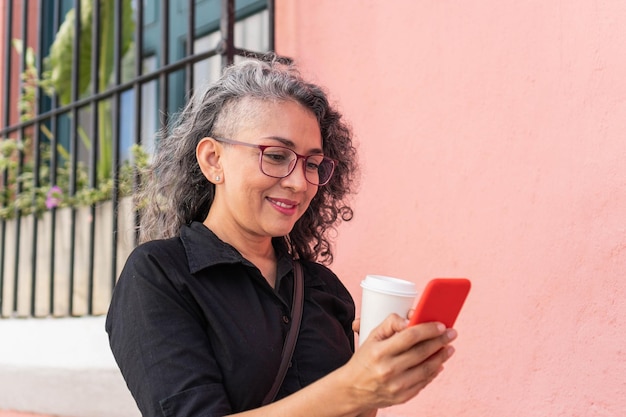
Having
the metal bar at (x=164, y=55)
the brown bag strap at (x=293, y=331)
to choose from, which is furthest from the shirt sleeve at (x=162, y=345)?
the metal bar at (x=164, y=55)

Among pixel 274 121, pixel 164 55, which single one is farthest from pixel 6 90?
pixel 274 121

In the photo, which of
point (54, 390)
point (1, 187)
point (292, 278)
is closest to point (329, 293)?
point (292, 278)

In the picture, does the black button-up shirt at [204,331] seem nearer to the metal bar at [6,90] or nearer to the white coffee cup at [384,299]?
the white coffee cup at [384,299]

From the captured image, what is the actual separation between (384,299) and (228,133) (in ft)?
1.93

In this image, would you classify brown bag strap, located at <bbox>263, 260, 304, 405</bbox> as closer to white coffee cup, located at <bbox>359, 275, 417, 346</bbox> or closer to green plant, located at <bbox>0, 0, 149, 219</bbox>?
white coffee cup, located at <bbox>359, 275, 417, 346</bbox>

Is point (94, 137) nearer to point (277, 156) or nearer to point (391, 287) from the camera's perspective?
point (277, 156)

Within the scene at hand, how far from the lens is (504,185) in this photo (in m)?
2.59

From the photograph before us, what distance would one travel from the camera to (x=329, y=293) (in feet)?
6.35

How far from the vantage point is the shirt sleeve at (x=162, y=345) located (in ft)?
4.93

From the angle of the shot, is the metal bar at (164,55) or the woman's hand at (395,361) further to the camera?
the metal bar at (164,55)

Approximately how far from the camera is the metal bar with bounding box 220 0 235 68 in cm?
340

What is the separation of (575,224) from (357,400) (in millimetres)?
1226

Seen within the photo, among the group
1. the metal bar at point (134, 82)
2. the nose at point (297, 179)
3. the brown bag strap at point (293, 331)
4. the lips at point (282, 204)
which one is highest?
the metal bar at point (134, 82)

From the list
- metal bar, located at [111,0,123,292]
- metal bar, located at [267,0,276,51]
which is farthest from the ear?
metal bar, located at [111,0,123,292]
